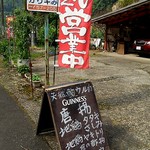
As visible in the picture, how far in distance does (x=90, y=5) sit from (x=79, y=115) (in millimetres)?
2052

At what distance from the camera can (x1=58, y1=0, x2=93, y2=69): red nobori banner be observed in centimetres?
512

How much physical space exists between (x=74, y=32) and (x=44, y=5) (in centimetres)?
102

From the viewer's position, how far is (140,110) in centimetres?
639

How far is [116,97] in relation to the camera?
7434 mm

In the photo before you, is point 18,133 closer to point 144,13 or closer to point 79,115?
point 79,115

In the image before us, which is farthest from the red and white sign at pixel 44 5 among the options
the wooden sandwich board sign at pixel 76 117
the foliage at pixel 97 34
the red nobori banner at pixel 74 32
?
the foliage at pixel 97 34

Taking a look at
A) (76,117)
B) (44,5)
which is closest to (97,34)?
(44,5)

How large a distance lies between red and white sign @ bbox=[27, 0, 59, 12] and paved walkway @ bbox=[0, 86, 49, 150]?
2229 mm

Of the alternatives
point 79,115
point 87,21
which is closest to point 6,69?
point 87,21

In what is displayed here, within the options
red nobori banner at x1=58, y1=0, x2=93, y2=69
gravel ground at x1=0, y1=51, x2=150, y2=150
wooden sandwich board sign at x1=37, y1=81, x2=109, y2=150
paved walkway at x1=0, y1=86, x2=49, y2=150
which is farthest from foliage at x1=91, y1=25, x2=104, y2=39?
wooden sandwich board sign at x1=37, y1=81, x2=109, y2=150

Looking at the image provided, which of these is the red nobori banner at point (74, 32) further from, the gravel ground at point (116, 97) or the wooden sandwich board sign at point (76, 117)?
the gravel ground at point (116, 97)

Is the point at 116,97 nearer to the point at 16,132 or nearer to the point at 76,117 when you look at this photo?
the point at 16,132

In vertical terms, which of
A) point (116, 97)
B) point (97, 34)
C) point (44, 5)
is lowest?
point (116, 97)

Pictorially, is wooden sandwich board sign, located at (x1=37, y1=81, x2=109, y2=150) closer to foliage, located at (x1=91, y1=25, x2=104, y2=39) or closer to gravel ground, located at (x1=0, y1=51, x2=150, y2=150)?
gravel ground, located at (x1=0, y1=51, x2=150, y2=150)
